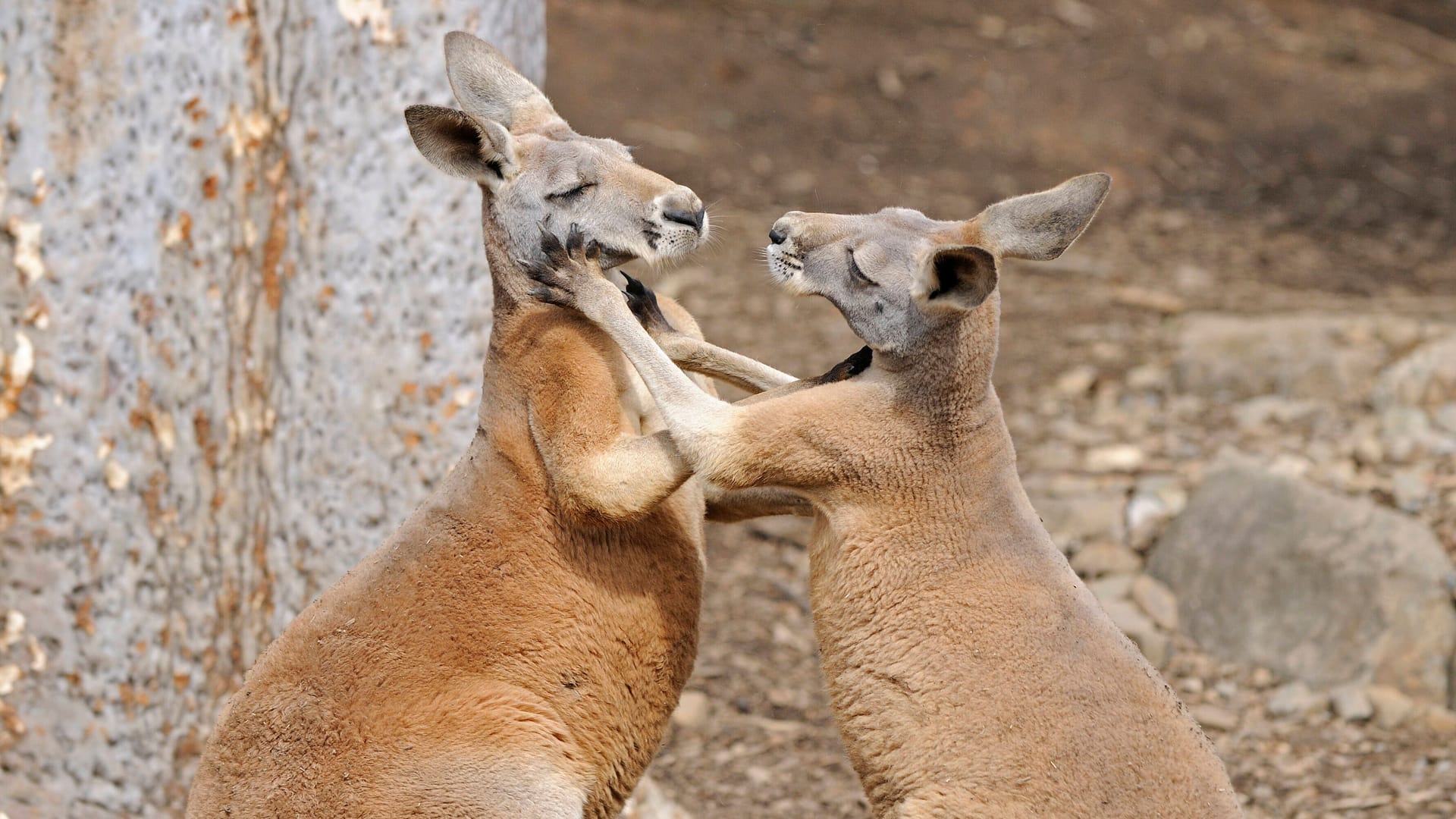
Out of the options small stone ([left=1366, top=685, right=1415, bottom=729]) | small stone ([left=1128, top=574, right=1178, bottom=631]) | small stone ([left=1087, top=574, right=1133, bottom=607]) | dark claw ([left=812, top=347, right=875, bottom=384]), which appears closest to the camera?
dark claw ([left=812, top=347, right=875, bottom=384])

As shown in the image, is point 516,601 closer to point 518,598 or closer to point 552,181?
point 518,598

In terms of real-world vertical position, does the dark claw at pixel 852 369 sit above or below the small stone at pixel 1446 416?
above

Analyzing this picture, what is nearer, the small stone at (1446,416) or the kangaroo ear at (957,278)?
the kangaroo ear at (957,278)

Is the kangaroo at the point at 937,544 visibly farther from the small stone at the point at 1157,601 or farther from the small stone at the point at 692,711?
the small stone at the point at 1157,601

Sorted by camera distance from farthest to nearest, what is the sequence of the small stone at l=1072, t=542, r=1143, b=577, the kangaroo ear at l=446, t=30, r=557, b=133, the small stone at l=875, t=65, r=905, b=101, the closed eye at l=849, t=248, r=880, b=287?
the small stone at l=875, t=65, r=905, b=101, the small stone at l=1072, t=542, r=1143, b=577, the kangaroo ear at l=446, t=30, r=557, b=133, the closed eye at l=849, t=248, r=880, b=287

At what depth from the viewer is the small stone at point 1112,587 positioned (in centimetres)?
774

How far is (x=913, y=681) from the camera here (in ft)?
13.6

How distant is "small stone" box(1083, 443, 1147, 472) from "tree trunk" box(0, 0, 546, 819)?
4.67 m

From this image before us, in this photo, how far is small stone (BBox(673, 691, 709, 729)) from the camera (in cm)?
711

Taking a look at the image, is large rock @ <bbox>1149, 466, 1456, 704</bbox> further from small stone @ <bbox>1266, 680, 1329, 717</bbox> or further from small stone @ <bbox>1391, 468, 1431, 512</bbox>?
small stone @ <bbox>1391, 468, 1431, 512</bbox>

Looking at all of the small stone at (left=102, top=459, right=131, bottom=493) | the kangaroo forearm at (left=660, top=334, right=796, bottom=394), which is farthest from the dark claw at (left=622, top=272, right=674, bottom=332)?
the small stone at (left=102, top=459, right=131, bottom=493)

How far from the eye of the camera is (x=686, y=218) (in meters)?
4.30

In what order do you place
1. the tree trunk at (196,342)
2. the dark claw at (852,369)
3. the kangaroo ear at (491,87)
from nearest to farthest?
the dark claw at (852,369) → the kangaroo ear at (491,87) → the tree trunk at (196,342)

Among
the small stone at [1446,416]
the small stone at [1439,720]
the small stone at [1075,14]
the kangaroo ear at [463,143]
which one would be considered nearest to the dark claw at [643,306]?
Result: the kangaroo ear at [463,143]
